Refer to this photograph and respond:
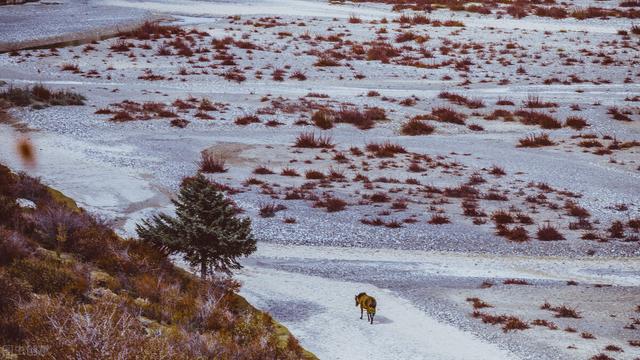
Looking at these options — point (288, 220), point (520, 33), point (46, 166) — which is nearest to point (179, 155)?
point (46, 166)

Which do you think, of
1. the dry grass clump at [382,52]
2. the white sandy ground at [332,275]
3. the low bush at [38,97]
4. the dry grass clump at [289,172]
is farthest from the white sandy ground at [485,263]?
the dry grass clump at [382,52]

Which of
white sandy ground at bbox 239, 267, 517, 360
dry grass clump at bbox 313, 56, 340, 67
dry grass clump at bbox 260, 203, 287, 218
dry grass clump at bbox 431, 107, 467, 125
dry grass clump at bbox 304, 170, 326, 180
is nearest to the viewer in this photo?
white sandy ground at bbox 239, 267, 517, 360

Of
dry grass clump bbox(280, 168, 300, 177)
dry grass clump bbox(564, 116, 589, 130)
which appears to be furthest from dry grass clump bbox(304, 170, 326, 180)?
dry grass clump bbox(564, 116, 589, 130)

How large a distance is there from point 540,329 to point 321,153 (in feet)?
49.4

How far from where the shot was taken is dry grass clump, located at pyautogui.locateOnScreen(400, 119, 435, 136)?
97.4 feet

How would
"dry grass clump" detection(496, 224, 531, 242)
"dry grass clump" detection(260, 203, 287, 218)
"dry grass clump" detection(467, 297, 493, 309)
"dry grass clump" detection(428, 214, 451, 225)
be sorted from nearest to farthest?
"dry grass clump" detection(467, 297, 493, 309) < "dry grass clump" detection(496, 224, 531, 242) < "dry grass clump" detection(428, 214, 451, 225) < "dry grass clump" detection(260, 203, 287, 218)

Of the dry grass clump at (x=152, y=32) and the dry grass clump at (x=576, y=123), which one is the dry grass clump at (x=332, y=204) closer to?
the dry grass clump at (x=576, y=123)

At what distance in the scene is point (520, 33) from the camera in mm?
51062

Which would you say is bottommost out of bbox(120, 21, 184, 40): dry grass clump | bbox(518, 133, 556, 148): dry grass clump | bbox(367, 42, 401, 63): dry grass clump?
bbox(518, 133, 556, 148): dry grass clump

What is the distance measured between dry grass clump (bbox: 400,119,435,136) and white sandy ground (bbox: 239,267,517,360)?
55.3 feet

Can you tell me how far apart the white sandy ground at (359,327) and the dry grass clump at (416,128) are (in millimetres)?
16843

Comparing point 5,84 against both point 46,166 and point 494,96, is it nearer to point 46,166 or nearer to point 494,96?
point 46,166

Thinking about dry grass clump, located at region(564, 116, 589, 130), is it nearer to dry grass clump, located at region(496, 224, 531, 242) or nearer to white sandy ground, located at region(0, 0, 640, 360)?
white sandy ground, located at region(0, 0, 640, 360)

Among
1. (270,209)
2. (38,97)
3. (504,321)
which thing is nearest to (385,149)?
(270,209)
